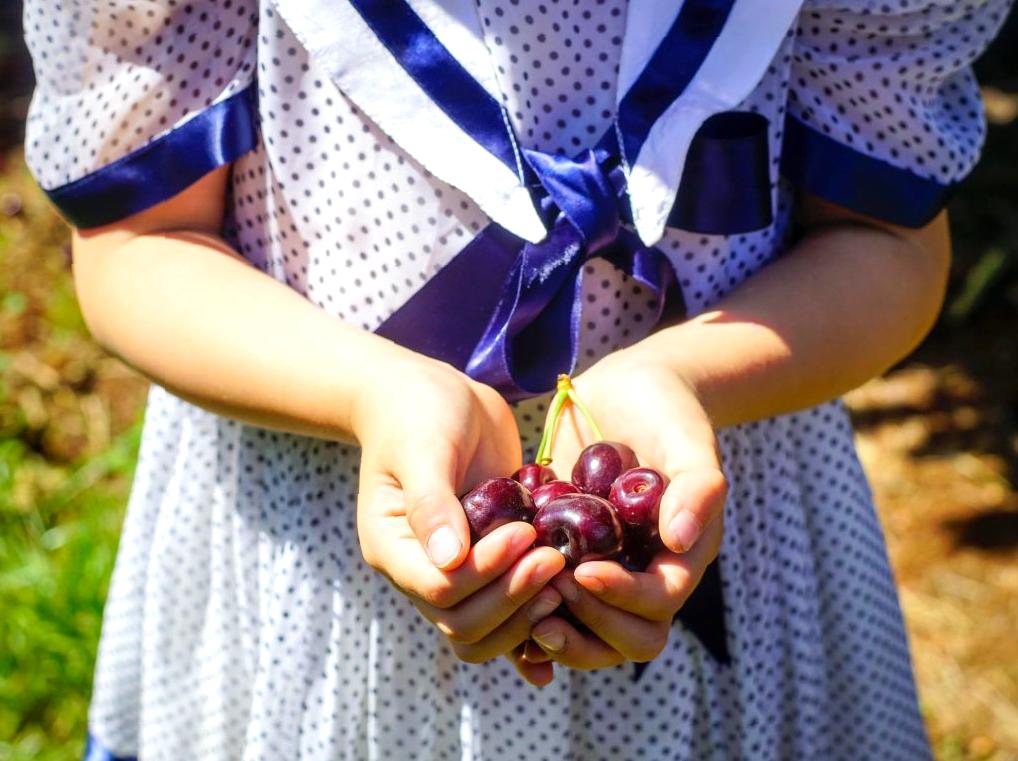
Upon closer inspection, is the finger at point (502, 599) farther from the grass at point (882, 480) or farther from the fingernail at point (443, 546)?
the grass at point (882, 480)

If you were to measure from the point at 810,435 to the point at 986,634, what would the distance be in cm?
121

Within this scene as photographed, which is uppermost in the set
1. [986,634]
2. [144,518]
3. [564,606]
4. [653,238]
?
[653,238]

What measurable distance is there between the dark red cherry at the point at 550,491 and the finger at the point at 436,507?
0.24ft

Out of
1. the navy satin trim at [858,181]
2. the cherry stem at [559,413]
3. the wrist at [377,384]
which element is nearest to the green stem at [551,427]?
the cherry stem at [559,413]

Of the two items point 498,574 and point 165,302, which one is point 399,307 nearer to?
point 165,302

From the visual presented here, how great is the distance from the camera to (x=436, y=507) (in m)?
0.84

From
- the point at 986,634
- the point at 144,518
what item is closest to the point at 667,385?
the point at 144,518

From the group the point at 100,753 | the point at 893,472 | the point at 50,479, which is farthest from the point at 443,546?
the point at 893,472

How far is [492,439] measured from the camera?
1007 mm

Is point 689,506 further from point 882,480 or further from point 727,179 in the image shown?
point 882,480

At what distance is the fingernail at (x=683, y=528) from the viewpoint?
0.84m

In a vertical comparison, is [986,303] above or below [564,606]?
below

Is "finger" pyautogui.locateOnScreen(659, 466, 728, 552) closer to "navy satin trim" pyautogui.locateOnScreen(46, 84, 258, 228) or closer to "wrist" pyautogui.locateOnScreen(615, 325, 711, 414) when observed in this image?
"wrist" pyautogui.locateOnScreen(615, 325, 711, 414)

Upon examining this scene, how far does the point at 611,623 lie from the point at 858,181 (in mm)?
520
